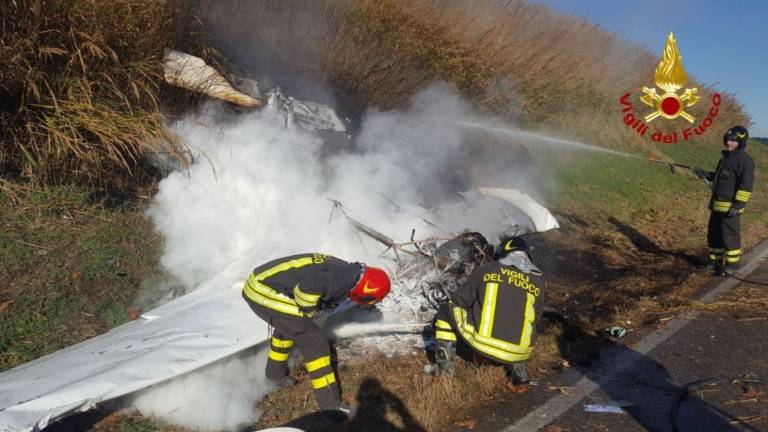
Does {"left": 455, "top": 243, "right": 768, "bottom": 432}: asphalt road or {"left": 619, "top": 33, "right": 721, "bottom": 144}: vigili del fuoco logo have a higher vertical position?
{"left": 619, "top": 33, "right": 721, "bottom": 144}: vigili del fuoco logo

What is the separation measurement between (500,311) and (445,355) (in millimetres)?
568

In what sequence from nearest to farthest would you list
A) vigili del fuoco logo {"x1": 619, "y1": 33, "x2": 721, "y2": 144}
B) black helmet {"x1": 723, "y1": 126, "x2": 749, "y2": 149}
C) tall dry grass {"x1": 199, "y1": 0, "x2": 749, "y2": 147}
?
1. black helmet {"x1": 723, "y1": 126, "x2": 749, "y2": 149}
2. tall dry grass {"x1": 199, "y1": 0, "x2": 749, "y2": 147}
3. vigili del fuoco logo {"x1": 619, "y1": 33, "x2": 721, "y2": 144}

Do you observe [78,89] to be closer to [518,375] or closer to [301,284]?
[301,284]

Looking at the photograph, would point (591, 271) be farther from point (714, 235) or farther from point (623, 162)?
point (623, 162)

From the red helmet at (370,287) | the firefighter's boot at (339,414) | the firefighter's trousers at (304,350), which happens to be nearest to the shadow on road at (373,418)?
the firefighter's boot at (339,414)

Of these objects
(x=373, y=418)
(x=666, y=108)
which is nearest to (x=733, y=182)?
(x=373, y=418)

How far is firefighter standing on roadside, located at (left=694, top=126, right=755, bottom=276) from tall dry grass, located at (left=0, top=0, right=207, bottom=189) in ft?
21.7

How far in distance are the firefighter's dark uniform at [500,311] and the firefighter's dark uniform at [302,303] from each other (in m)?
0.86

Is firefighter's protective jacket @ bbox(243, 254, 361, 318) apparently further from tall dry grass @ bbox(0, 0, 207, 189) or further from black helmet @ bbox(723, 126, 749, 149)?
black helmet @ bbox(723, 126, 749, 149)

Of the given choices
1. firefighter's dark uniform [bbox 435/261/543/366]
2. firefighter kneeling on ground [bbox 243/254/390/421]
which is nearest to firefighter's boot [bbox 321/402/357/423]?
firefighter kneeling on ground [bbox 243/254/390/421]

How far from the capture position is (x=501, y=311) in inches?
145

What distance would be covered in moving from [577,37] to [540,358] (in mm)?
13418

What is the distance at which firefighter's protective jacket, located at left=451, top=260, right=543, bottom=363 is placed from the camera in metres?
3.64

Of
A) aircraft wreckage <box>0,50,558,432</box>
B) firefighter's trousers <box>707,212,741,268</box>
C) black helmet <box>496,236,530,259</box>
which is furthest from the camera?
firefighter's trousers <box>707,212,741,268</box>
